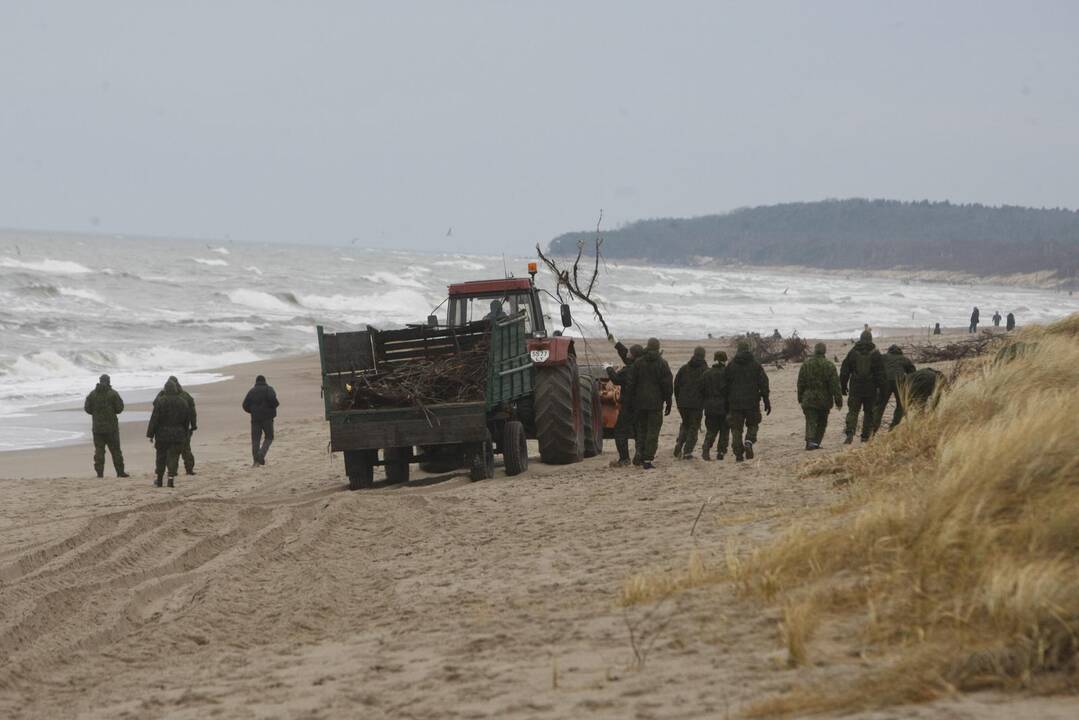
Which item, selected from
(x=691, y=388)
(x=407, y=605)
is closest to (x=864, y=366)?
(x=691, y=388)

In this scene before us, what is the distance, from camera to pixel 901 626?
5.29 metres

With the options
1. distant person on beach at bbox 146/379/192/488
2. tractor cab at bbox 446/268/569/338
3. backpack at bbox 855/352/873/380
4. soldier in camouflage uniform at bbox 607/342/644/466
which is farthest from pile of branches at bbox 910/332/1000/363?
distant person on beach at bbox 146/379/192/488

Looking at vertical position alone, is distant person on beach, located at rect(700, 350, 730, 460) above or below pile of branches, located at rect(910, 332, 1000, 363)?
above

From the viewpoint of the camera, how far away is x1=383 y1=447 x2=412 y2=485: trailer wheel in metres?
14.0

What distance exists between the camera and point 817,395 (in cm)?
1458

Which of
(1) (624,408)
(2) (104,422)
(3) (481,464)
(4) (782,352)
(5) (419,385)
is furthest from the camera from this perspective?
(4) (782,352)

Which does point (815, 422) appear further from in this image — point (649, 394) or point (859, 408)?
point (649, 394)

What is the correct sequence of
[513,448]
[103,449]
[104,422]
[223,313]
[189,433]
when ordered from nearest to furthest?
[513,448]
[189,433]
[104,422]
[103,449]
[223,313]

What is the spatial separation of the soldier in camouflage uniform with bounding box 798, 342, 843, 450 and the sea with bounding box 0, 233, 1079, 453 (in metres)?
2.69

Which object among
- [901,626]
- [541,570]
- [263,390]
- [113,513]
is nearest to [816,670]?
[901,626]

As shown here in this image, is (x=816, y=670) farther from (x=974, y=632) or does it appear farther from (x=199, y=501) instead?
(x=199, y=501)

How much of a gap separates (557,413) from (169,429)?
181 inches

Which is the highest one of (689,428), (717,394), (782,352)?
(717,394)

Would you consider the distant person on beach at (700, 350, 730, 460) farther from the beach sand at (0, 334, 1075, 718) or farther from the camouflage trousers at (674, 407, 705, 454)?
the beach sand at (0, 334, 1075, 718)
